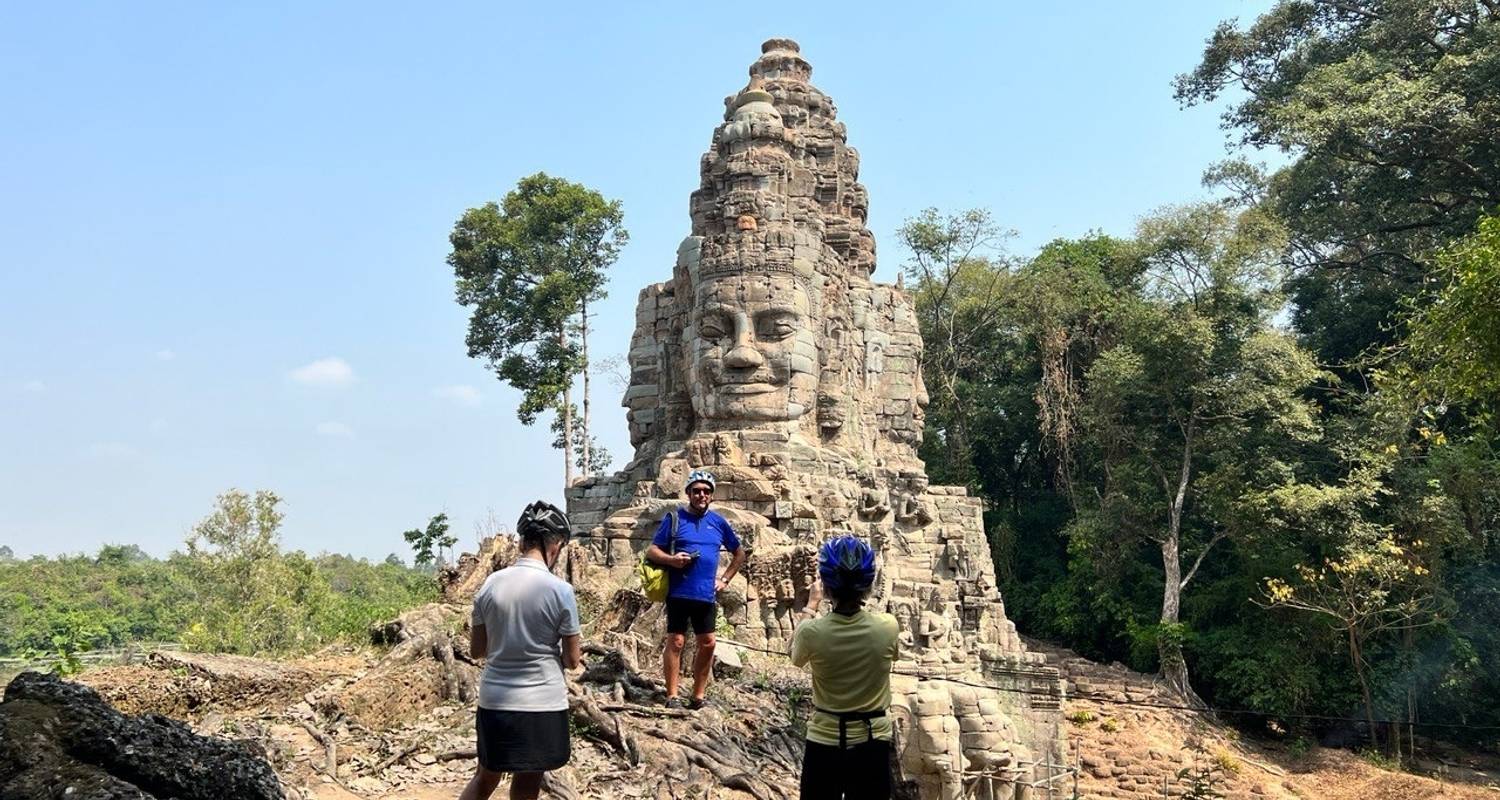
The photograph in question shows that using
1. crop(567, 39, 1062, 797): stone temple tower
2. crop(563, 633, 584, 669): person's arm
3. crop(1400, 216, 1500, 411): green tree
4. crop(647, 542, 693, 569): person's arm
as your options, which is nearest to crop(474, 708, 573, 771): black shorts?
crop(563, 633, 584, 669): person's arm

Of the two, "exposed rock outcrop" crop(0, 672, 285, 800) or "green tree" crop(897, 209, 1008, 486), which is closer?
"exposed rock outcrop" crop(0, 672, 285, 800)

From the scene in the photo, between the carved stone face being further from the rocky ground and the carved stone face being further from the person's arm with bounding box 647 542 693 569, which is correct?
the person's arm with bounding box 647 542 693 569

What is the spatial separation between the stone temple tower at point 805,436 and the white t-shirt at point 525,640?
231 inches

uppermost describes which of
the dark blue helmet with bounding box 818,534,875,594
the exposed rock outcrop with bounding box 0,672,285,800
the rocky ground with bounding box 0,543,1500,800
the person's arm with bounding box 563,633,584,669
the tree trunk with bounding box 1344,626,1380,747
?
the dark blue helmet with bounding box 818,534,875,594

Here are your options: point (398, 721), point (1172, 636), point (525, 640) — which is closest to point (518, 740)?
point (525, 640)

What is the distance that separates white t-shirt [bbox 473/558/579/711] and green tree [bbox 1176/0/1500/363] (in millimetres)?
20341

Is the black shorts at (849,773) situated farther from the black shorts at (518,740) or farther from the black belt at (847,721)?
the black shorts at (518,740)

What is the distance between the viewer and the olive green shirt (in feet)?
14.4

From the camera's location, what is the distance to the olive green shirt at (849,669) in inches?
173

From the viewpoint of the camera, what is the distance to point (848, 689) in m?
4.40

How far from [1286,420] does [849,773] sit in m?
23.1

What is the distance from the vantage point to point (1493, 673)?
22.2m

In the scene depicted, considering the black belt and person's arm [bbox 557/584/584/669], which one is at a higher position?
person's arm [bbox 557/584/584/669]

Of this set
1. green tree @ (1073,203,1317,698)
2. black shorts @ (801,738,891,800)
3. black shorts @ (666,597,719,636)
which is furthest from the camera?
Result: green tree @ (1073,203,1317,698)
